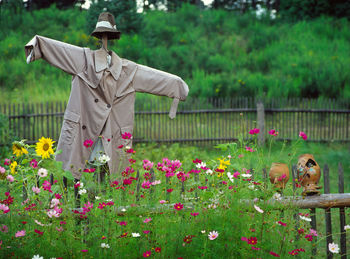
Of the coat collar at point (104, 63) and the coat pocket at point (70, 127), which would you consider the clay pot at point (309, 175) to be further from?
the coat pocket at point (70, 127)

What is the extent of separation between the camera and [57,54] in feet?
12.1

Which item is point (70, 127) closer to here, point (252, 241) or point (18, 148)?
point (18, 148)

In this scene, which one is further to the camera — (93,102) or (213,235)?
(93,102)

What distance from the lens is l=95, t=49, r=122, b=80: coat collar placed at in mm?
3779

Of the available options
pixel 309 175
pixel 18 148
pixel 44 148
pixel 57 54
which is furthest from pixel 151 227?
pixel 57 54

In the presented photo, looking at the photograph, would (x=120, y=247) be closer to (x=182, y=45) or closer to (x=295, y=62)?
(x=295, y=62)

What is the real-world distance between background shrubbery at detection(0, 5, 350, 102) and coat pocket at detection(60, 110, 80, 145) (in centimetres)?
693

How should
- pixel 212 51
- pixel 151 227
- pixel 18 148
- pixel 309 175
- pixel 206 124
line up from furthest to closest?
pixel 212 51 < pixel 206 124 < pixel 309 175 < pixel 18 148 < pixel 151 227

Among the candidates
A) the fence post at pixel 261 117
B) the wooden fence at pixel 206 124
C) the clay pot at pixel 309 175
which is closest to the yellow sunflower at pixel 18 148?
the clay pot at pixel 309 175

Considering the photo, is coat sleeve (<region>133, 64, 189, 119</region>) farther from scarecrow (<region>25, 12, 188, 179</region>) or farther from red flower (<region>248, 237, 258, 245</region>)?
red flower (<region>248, 237, 258, 245</region>)

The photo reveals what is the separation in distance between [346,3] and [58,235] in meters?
18.1

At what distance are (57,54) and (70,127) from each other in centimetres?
68

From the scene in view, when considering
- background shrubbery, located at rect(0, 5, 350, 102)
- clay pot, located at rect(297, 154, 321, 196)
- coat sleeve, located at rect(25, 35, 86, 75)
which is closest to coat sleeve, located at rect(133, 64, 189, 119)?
coat sleeve, located at rect(25, 35, 86, 75)

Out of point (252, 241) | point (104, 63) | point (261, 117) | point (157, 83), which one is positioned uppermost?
point (104, 63)
